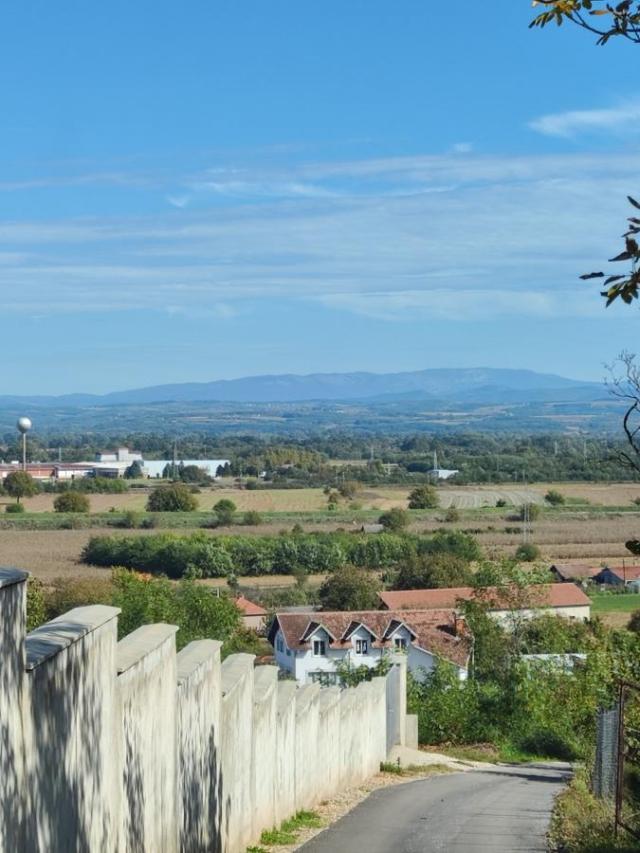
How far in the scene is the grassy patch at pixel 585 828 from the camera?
10328 millimetres

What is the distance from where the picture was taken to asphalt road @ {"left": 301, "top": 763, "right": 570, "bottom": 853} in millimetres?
12969

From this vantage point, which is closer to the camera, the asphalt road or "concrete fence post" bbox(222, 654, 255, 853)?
"concrete fence post" bbox(222, 654, 255, 853)

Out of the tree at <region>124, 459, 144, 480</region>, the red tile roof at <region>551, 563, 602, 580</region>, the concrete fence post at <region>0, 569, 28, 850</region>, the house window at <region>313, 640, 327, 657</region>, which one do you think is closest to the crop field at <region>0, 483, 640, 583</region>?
the red tile roof at <region>551, 563, 602, 580</region>

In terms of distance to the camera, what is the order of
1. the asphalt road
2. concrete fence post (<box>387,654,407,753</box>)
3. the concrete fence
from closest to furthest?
the concrete fence
the asphalt road
concrete fence post (<box>387,654,407,753</box>)

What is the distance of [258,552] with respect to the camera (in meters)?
73.8

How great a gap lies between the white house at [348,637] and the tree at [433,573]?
52.6 ft

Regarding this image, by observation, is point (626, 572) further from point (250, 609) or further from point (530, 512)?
point (530, 512)

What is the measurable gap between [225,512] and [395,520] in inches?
514

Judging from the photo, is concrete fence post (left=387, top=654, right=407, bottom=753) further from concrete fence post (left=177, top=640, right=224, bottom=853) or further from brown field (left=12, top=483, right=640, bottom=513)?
brown field (left=12, top=483, right=640, bottom=513)

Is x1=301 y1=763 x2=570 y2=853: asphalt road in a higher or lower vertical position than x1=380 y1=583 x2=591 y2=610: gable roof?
higher

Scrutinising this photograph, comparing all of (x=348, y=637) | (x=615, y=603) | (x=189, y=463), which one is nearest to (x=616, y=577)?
(x=615, y=603)

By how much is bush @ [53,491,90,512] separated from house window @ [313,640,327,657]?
5653 centimetres

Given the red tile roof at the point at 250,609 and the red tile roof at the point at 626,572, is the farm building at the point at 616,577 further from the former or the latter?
the red tile roof at the point at 250,609

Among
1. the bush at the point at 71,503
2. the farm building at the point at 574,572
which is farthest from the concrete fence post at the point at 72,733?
the bush at the point at 71,503
